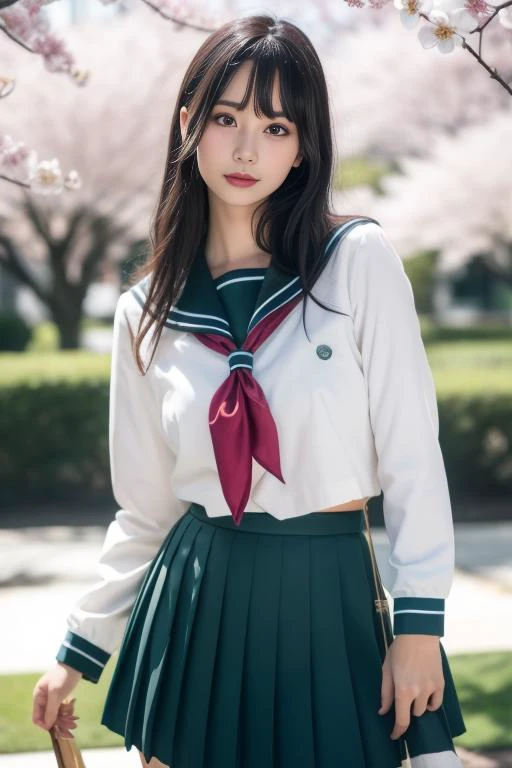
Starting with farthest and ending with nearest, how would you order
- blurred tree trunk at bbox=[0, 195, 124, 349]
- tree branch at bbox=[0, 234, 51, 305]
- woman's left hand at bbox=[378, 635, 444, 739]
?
blurred tree trunk at bbox=[0, 195, 124, 349] → tree branch at bbox=[0, 234, 51, 305] → woman's left hand at bbox=[378, 635, 444, 739]

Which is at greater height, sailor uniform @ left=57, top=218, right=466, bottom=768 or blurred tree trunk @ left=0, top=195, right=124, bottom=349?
blurred tree trunk @ left=0, top=195, right=124, bottom=349

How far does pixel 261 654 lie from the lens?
1.78m

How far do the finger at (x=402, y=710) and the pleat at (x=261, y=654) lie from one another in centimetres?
20

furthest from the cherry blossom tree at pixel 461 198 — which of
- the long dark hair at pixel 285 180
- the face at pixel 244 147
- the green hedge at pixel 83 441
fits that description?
the face at pixel 244 147

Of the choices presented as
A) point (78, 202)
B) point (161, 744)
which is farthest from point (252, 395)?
point (78, 202)

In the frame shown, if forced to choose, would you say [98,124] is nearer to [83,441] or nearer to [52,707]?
[83,441]

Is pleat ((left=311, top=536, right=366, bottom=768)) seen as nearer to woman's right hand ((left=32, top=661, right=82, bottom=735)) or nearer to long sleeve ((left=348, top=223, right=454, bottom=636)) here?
long sleeve ((left=348, top=223, right=454, bottom=636))

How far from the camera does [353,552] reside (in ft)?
5.97

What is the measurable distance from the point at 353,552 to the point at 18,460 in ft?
21.1

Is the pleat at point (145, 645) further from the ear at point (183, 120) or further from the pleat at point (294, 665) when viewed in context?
the ear at point (183, 120)

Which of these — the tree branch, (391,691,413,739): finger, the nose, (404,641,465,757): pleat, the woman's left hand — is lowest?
(404,641,465,757): pleat

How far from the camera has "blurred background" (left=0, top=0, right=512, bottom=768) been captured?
4484 millimetres

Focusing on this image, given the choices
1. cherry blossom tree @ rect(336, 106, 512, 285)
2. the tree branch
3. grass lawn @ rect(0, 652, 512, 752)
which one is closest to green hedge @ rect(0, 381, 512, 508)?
grass lawn @ rect(0, 652, 512, 752)

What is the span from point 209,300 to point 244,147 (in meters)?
0.26
